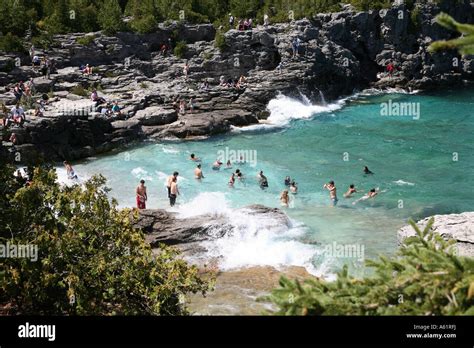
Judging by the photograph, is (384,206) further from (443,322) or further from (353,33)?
(353,33)

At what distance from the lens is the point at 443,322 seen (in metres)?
6.20

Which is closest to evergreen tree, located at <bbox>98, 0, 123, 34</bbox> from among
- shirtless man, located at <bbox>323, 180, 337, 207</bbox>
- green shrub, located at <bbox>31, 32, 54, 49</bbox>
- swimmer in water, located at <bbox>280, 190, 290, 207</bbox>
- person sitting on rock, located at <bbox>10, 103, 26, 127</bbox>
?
green shrub, located at <bbox>31, 32, 54, 49</bbox>

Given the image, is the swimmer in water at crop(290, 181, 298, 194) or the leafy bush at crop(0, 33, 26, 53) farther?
the leafy bush at crop(0, 33, 26, 53)

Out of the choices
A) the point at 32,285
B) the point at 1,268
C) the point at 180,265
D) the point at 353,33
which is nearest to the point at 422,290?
the point at 180,265

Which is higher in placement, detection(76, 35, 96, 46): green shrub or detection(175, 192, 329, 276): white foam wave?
detection(76, 35, 96, 46): green shrub

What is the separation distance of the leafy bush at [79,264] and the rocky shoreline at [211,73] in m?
18.4

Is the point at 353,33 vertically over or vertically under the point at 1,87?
over

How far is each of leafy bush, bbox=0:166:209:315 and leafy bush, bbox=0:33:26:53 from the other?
109 feet

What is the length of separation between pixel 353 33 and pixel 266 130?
2176 cm

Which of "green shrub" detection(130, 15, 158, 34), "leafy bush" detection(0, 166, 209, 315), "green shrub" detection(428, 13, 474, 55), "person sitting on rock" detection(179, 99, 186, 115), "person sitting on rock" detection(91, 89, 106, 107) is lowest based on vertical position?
"leafy bush" detection(0, 166, 209, 315)

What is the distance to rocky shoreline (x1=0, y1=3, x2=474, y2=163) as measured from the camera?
3603 centimetres

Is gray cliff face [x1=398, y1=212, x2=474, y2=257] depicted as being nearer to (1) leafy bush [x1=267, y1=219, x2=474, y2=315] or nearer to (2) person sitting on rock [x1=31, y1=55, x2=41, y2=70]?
(1) leafy bush [x1=267, y1=219, x2=474, y2=315]

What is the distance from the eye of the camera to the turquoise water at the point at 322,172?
69.6ft

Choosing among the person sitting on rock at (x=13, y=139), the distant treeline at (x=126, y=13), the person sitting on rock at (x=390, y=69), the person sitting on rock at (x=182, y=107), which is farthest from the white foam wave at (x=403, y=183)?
the person sitting on rock at (x=390, y=69)
